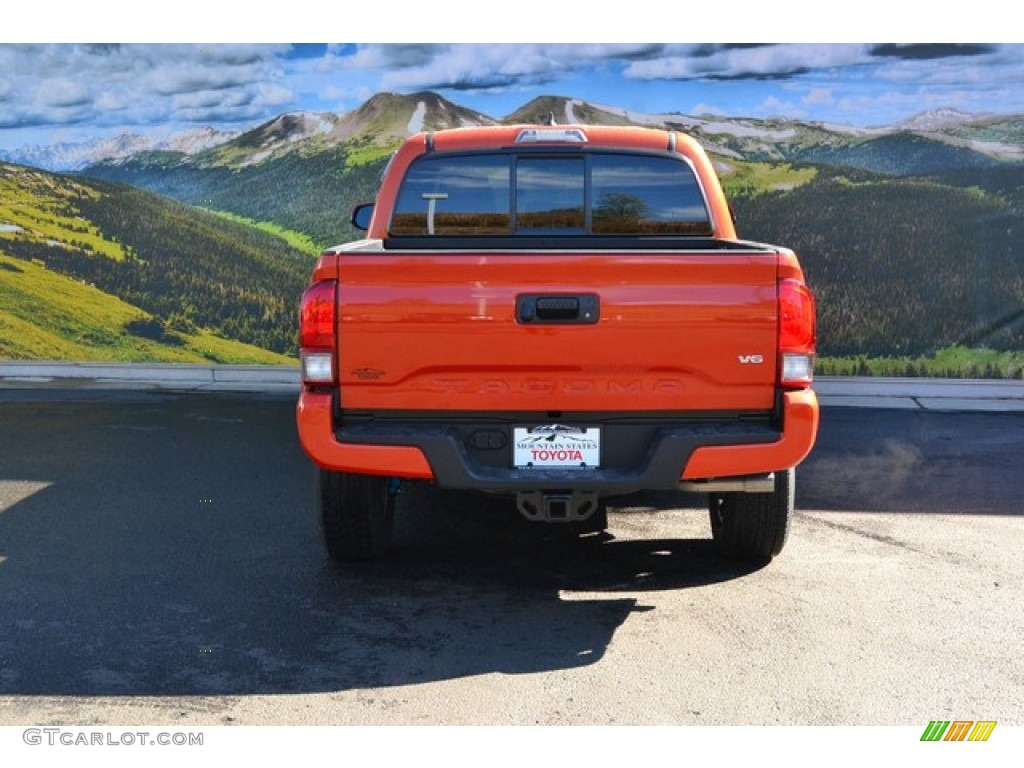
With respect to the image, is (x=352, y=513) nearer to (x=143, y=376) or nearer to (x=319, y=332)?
(x=319, y=332)

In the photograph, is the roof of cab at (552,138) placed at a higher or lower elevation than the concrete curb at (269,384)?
higher

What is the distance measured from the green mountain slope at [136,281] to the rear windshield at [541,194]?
7.40 meters

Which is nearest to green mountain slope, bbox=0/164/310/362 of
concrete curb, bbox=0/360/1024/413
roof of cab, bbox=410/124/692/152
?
concrete curb, bbox=0/360/1024/413

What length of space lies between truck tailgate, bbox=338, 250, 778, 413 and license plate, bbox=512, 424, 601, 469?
10 cm

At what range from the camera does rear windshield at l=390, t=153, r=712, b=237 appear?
22.2ft

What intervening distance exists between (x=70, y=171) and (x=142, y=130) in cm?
103

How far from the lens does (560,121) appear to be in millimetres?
13180

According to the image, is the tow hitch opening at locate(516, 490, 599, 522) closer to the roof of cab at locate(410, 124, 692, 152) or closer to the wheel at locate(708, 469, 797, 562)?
the wheel at locate(708, 469, 797, 562)

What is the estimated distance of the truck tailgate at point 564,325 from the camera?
16.7ft

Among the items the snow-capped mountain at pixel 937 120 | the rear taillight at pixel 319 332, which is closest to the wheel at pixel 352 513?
the rear taillight at pixel 319 332

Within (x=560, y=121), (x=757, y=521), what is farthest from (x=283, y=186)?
(x=757, y=521)

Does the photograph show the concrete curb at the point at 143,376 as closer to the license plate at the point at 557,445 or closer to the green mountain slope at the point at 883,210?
the green mountain slope at the point at 883,210
